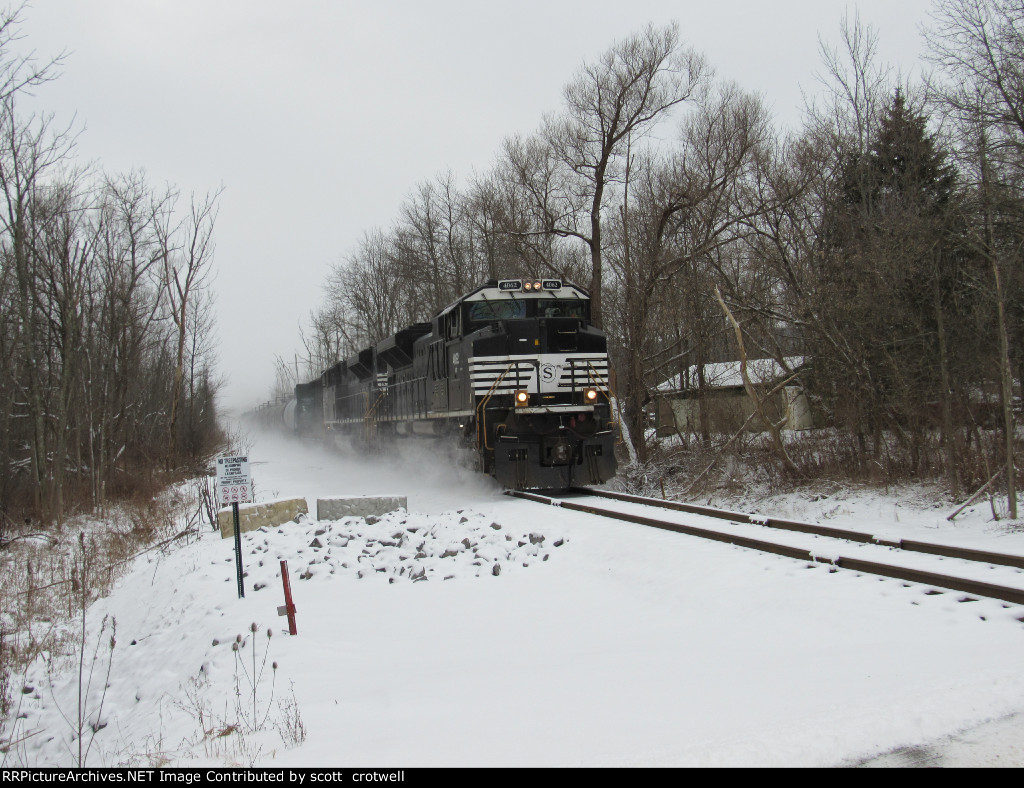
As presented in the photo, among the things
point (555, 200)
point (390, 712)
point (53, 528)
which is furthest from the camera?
point (555, 200)

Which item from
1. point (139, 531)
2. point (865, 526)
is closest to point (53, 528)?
point (139, 531)

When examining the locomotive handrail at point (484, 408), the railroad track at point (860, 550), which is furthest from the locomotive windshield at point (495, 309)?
the railroad track at point (860, 550)

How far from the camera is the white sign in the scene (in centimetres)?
756

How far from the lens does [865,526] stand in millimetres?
9727

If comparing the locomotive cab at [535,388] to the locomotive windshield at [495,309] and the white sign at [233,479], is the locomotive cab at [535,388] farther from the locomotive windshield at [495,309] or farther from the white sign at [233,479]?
the white sign at [233,479]

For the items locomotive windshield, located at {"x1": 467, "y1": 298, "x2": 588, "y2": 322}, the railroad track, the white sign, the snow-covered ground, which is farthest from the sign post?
locomotive windshield, located at {"x1": 467, "y1": 298, "x2": 588, "y2": 322}

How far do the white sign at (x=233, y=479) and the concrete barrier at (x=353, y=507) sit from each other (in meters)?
3.15

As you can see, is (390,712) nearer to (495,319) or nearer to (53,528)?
(495,319)

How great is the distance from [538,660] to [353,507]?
6349 millimetres

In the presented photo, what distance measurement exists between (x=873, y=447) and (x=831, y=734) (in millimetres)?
11567

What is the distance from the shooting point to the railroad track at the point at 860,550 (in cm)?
560

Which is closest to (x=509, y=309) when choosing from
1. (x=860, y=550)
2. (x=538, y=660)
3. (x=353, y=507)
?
(x=353, y=507)

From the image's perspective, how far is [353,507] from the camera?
1098 centimetres

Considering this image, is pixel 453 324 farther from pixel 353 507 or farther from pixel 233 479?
pixel 233 479
